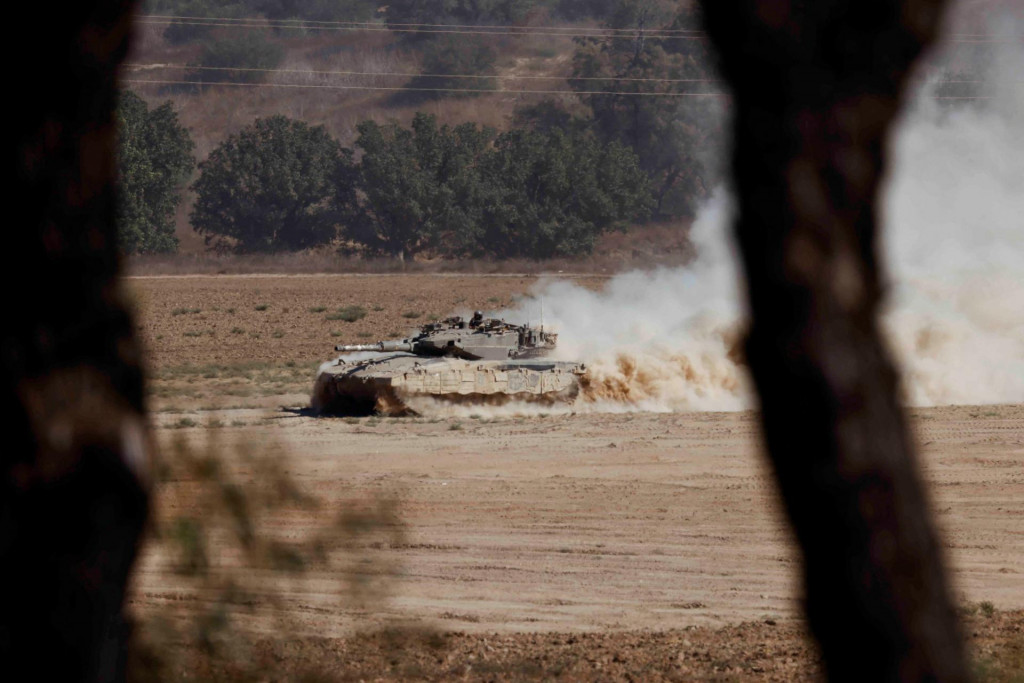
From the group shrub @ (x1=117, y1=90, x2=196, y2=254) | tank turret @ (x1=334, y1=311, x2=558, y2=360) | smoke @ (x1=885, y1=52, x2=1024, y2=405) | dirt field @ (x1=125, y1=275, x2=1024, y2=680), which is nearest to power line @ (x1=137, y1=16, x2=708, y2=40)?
shrub @ (x1=117, y1=90, x2=196, y2=254)

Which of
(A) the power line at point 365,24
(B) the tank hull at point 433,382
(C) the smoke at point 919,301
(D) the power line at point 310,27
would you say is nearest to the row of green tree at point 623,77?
(D) the power line at point 310,27

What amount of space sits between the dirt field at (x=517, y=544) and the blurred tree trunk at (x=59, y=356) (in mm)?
2886

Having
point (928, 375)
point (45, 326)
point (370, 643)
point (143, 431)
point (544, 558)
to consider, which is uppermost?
point (45, 326)

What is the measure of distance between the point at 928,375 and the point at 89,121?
2645 centimetres

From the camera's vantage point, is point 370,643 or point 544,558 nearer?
point 370,643

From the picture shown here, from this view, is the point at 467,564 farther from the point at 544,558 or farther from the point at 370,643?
the point at 370,643

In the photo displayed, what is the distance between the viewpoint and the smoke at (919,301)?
28.0 meters

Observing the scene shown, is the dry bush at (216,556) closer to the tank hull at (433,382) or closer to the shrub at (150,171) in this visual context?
the tank hull at (433,382)

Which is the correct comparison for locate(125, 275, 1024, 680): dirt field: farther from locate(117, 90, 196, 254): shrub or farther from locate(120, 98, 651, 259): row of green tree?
locate(120, 98, 651, 259): row of green tree

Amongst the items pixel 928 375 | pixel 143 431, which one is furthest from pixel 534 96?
pixel 143 431

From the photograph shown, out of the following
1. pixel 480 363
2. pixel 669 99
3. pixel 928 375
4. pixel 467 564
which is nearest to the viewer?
pixel 467 564

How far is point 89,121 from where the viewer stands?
150 inches

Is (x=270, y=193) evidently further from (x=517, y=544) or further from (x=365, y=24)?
(x=517, y=544)

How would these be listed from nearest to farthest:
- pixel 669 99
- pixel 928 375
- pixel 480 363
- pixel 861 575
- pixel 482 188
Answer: pixel 861 575 < pixel 480 363 < pixel 928 375 < pixel 482 188 < pixel 669 99
